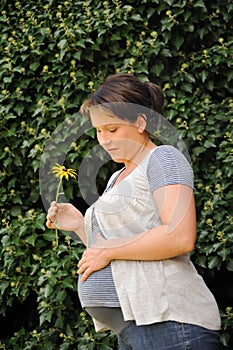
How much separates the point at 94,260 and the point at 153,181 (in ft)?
0.93

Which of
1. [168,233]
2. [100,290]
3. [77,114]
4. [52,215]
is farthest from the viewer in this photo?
[77,114]

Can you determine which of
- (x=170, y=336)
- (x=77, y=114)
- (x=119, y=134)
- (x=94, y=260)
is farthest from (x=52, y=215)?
(x=77, y=114)

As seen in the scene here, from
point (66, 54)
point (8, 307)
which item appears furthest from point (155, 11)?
point (8, 307)

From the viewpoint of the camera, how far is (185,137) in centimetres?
314

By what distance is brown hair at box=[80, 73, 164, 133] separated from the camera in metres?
1.83

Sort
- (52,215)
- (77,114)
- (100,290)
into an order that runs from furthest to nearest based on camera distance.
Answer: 1. (77,114)
2. (52,215)
3. (100,290)

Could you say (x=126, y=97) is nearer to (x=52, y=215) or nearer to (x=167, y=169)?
(x=167, y=169)

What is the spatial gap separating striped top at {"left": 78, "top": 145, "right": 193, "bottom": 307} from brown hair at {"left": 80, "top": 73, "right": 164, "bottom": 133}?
0.13m

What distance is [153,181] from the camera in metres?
1.76

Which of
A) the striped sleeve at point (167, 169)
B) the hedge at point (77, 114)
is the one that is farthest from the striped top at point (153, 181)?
the hedge at point (77, 114)

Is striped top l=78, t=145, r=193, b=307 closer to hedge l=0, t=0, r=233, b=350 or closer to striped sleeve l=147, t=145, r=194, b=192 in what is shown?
striped sleeve l=147, t=145, r=194, b=192

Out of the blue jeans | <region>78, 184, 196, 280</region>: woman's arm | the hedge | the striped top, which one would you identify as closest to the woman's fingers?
the striped top

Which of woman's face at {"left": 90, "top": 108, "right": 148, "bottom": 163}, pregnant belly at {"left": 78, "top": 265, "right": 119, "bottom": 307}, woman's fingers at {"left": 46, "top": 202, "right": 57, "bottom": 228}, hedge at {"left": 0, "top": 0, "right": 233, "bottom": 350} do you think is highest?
woman's face at {"left": 90, "top": 108, "right": 148, "bottom": 163}

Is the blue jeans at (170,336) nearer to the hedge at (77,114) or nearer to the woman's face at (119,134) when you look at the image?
the woman's face at (119,134)
